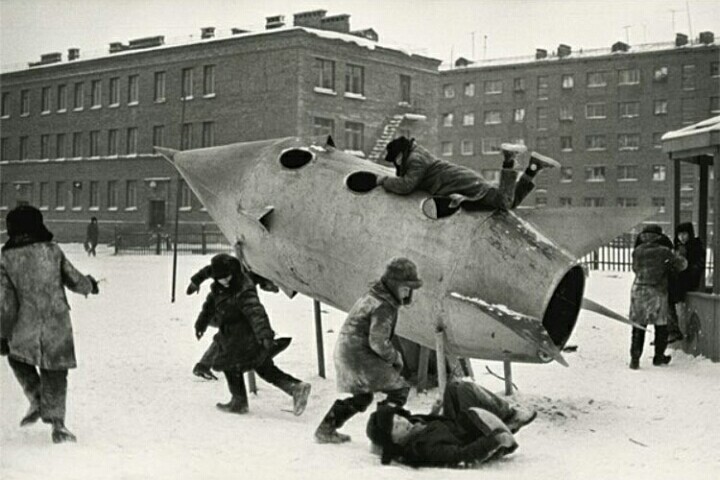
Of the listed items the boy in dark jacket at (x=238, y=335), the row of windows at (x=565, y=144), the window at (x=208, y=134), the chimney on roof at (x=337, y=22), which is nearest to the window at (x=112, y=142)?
the window at (x=208, y=134)

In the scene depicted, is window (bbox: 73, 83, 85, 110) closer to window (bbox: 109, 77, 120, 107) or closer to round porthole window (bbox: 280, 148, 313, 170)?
window (bbox: 109, 77, 120, 107)

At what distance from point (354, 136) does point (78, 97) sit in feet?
43.3

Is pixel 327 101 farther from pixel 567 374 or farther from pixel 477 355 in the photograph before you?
pixel 477 355

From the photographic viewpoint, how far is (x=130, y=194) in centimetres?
4834

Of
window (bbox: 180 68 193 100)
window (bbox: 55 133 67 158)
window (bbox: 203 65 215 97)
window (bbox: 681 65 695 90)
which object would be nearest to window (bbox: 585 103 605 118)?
window (bbox: 681 65 695 90)

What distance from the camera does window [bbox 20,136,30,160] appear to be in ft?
144

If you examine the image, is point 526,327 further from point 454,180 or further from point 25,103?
point 25,103

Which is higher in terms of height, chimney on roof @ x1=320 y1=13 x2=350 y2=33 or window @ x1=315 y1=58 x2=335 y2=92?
chimney on roof @ x1=320 y1=13 x2=350 y2=33

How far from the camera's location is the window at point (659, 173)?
65.1 m

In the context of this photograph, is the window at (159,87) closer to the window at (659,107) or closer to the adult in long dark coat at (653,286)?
the window at (659,107)

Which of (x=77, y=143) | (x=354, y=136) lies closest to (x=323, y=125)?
(x=354, y=136)

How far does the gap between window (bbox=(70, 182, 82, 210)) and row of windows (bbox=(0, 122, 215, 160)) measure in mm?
1673

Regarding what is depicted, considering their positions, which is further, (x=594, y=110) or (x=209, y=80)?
(x=594, y=110)

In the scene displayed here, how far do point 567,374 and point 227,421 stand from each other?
15.8ft
